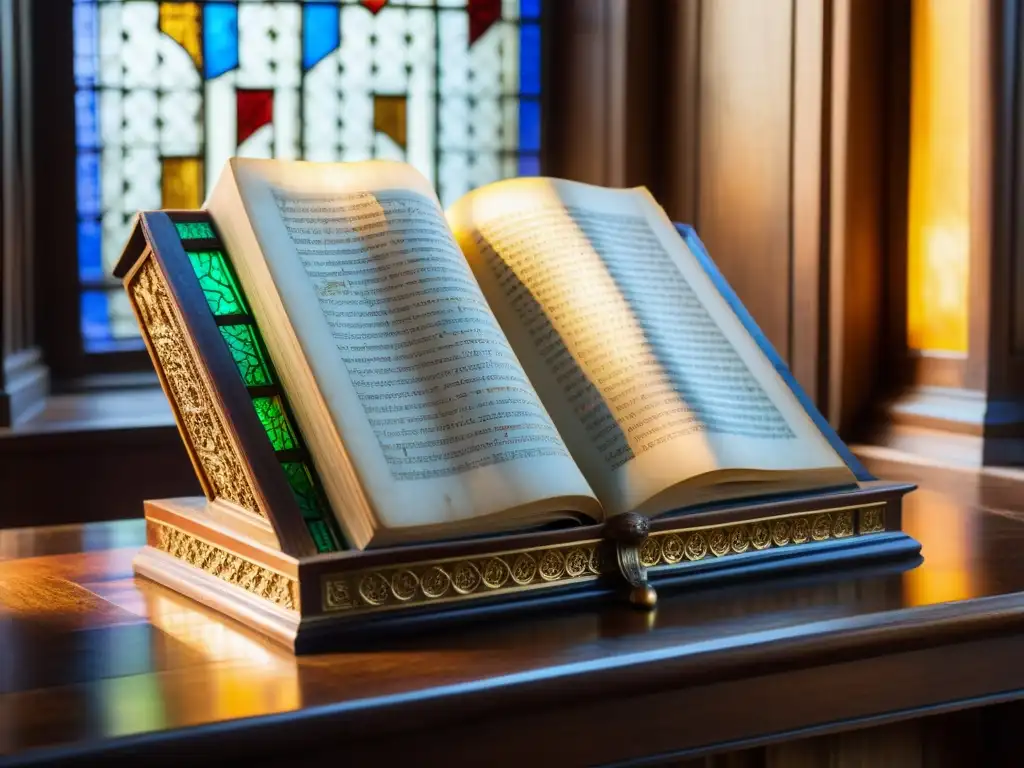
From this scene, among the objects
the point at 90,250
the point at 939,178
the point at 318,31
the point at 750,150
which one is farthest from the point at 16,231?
the point at 939,178

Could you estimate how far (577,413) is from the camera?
3.81 feet

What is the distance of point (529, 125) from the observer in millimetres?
3350

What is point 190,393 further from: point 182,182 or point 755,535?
point 182,182

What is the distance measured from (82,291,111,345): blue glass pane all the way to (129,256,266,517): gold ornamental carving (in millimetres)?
1932

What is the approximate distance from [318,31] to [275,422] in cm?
232

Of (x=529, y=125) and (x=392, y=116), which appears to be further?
(x=529, y=125)

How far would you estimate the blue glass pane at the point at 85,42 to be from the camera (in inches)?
119

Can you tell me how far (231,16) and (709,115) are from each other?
112 cm

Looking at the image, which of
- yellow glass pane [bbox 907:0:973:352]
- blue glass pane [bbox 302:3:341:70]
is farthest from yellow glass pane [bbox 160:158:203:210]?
yellow glass pane [bbox 907:0:973:352]

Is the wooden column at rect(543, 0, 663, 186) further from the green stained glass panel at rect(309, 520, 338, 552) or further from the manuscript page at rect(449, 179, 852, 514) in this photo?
the green stained glass panel at rect(309, 520, 338, 552)

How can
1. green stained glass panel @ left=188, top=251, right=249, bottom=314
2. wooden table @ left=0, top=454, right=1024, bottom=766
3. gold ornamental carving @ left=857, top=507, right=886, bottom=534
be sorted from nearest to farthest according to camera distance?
wooden table @ left=0, top=454, right=1024, bottom=766 → green stained glass panel @ left=188, top=251, right=249, bottom=314 → gold ornamental carving @ left=857, top=507, right=886, bottom=534

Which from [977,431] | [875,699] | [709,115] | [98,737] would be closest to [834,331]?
[977,431]

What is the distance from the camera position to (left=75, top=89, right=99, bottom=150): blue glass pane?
303 cm

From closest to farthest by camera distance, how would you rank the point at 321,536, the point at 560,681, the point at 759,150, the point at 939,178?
1. the point at 560,681
2. the point at 321,536
3. the point at 939,178
4. the point at 759,150
